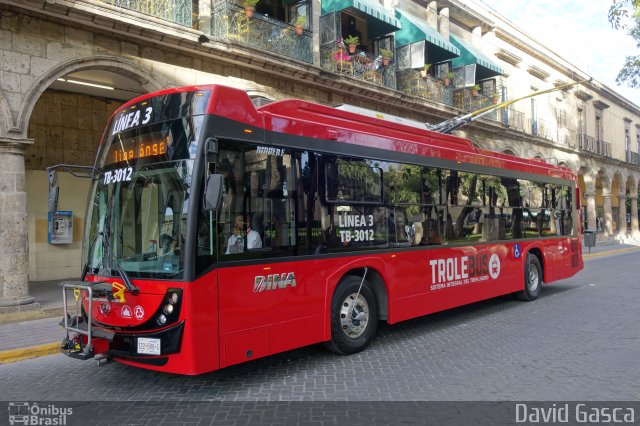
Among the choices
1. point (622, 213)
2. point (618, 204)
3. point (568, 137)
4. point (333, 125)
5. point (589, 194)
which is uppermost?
point (568, 137)

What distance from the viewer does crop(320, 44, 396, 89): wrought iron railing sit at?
15.8 meters

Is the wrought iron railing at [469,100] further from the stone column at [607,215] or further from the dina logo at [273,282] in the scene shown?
the dina logo at [273,282]

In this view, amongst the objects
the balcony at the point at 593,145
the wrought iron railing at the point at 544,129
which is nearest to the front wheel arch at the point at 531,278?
the wrought iron railing at the point at 544,129

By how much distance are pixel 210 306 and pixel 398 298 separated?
3.15 metres

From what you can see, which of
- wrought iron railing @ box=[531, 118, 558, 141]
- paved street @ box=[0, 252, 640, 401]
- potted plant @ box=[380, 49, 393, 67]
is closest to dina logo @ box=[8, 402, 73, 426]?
paved street @ box=[0, 252, 640, 401]

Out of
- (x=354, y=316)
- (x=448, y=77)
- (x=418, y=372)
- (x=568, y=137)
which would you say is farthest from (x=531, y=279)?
(x=568, y=137)

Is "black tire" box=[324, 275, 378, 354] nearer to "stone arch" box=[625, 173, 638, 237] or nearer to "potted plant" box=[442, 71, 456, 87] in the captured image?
"potted plant" box=[442, 71, 456, 87]

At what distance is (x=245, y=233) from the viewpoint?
504 cm

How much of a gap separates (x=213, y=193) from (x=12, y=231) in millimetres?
6563

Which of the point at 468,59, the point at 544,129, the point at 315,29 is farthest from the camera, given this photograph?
the point at 544,129

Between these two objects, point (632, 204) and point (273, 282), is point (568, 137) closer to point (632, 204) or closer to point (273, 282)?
point (632, 204)

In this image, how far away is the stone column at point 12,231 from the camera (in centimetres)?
883

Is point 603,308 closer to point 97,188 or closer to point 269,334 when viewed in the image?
point 269,334

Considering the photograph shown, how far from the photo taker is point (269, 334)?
521 centimetres
